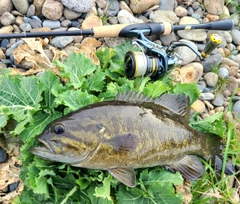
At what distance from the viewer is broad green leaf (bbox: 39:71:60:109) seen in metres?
3.62

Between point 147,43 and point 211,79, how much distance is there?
0.98m

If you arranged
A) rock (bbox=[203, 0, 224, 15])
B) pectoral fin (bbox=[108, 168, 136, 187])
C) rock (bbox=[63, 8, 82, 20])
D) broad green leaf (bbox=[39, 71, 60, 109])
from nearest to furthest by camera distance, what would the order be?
pectoral fin (bbox=[108, 168, 136, 187]) < broad green leaf (bbox=[39, 71, 60, 109]) < rock (bbox=[63, 8, 82, 20]) < rock (bbox=[203, 0, 224, 15])

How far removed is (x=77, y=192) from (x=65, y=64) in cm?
107

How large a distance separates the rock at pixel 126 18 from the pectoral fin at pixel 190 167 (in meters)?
1.59

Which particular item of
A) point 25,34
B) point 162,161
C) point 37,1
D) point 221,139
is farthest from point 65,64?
point 221,139

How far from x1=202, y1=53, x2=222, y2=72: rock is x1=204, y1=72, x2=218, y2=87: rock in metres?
0.07

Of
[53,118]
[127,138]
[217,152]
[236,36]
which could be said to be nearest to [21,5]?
[53,118]

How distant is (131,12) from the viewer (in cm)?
463

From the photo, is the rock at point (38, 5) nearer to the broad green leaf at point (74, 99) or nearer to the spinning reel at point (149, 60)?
the spinning reel at point (149, 60)

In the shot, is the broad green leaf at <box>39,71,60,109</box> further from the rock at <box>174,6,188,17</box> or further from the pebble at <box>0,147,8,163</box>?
the rock at <box>174,6,188,17</box>

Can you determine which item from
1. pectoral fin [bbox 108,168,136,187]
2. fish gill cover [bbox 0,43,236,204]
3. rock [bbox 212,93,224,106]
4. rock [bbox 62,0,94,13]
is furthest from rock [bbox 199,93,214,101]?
pectoral fin [bbox 108,168,136,187]

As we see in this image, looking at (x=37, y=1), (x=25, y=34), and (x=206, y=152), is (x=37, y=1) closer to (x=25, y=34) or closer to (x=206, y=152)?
(x=25, y=34)

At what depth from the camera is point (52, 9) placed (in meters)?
4.21

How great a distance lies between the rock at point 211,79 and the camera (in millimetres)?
4609
